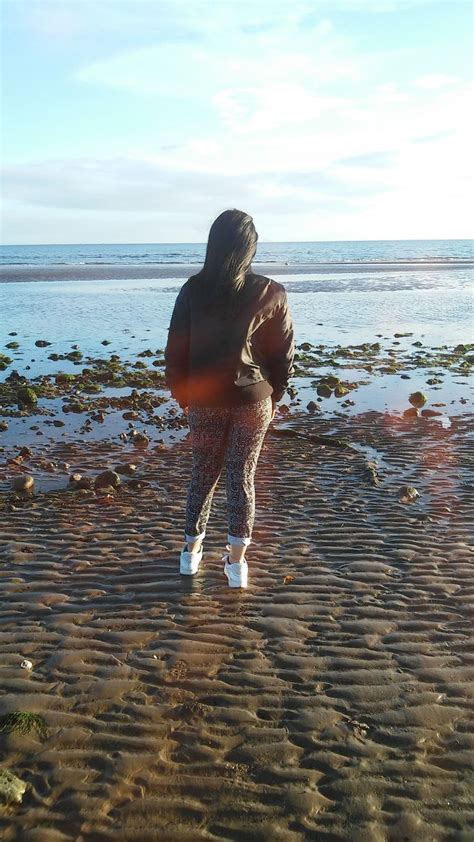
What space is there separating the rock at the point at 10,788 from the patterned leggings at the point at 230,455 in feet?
7.36

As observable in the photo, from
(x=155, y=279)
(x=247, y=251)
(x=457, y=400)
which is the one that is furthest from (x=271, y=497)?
(x=155, y=279)

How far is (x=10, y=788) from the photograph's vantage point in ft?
9.95

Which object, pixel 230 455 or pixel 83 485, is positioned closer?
pixel 230 455

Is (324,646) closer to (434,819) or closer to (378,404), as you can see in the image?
→ (434,819)

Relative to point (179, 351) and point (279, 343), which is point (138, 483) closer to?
point (179, 351)

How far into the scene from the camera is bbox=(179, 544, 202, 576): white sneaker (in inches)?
204

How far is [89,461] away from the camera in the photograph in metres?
8.34

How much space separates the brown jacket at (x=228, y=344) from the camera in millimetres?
4352

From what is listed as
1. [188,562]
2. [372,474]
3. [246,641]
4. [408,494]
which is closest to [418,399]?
[372,474]

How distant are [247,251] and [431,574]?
2817 mm

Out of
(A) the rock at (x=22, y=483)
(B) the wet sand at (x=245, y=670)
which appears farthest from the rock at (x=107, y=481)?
(A) the rock at (x=22, y=483)

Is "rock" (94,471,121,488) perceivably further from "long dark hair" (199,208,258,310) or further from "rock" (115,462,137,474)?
"long dark hair" (199,208,258,310)

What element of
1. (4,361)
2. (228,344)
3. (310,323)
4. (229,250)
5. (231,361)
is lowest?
(310,323)

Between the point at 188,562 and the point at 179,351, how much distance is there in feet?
5.41
